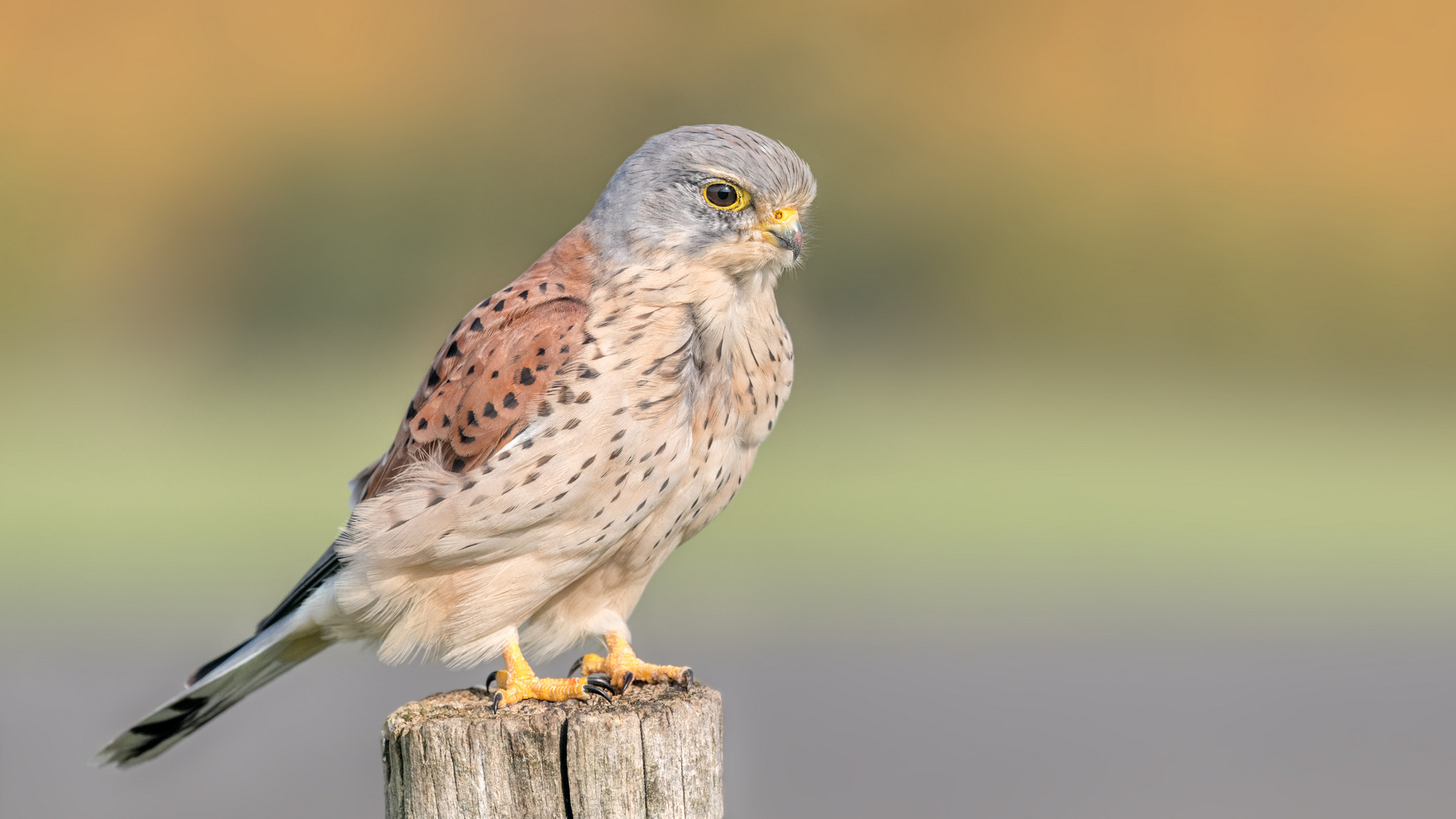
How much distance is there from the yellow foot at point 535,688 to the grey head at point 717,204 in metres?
1.10

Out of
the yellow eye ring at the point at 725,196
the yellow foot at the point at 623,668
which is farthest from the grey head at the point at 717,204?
the yellow foot at the point at 623,668

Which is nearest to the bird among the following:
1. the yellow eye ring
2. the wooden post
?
the yellow eye ring

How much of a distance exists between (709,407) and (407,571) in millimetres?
Result: 916

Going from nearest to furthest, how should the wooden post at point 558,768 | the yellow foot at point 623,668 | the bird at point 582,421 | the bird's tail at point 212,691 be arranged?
the wooden post at point 558,768 < the bird at point 582,421 < the yellow foot at point 623,668 < the bird's tail at point 212,691

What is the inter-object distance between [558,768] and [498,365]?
1059mm

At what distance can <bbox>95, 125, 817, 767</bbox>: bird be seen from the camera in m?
3.26

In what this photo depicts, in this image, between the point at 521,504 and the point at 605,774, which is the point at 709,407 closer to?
the point at 521,504

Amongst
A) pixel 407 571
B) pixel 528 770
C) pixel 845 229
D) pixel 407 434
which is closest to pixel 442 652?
pixel 407 571

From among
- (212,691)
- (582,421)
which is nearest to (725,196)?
(582,421)

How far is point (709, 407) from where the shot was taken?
3391 mm

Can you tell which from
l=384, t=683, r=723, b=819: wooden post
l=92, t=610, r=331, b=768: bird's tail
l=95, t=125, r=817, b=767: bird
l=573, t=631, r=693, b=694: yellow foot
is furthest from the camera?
l=92, t=610, r=331, b=768: bird's tail

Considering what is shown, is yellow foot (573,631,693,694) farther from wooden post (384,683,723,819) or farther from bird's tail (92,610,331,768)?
bird's tail (92,610,331,768)

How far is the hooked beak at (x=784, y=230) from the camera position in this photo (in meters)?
3.31

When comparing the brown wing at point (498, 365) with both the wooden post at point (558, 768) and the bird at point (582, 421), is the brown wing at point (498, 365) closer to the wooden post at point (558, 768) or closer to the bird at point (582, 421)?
the bird at point (582, 421)
